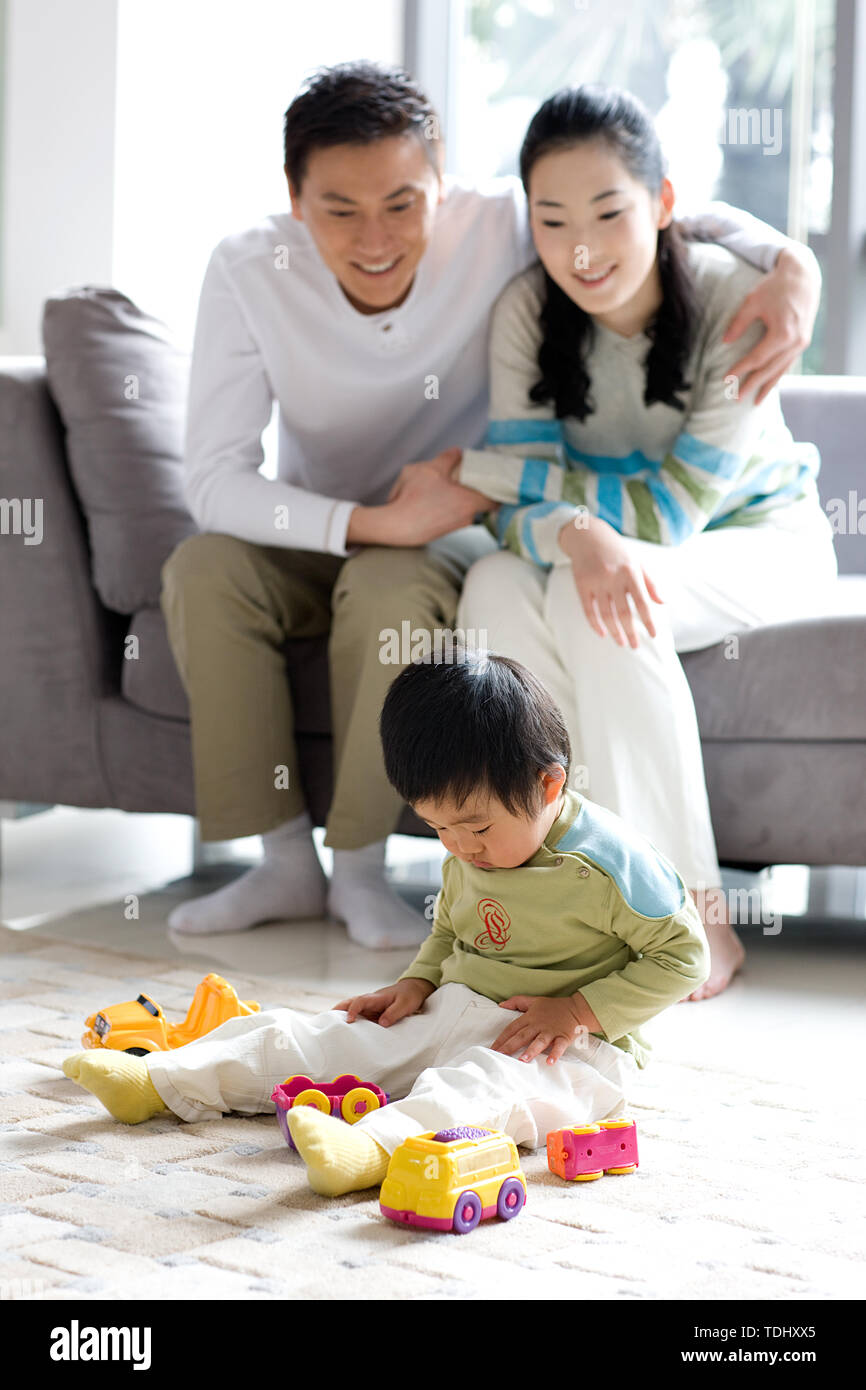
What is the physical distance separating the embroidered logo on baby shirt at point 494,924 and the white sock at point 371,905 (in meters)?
0.56

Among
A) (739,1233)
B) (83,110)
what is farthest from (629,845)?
(83,110)

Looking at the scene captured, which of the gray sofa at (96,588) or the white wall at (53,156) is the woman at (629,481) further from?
the white wall at (53,156)

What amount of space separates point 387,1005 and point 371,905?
1.93ft

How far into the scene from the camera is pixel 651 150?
1668 mm

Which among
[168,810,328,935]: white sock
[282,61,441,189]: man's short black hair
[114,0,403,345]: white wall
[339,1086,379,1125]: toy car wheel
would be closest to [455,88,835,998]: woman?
[282,61,441,189]: man's short black hair

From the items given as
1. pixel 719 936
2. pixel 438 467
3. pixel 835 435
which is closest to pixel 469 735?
pixel 719 936

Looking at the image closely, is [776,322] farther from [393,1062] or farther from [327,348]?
[393,1062]

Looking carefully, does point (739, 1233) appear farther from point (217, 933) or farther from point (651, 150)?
point (651, 150)

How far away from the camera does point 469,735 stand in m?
1.08

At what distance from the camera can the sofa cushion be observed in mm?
1983

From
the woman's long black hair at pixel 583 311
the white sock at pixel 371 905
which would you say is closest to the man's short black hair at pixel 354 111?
the woman's long black hair at pixel 583 311

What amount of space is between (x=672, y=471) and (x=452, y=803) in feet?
2.47

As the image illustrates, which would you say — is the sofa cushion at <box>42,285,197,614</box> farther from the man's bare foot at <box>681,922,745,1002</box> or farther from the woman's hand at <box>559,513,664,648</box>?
the man's bare foot at <box>681,922,745,1002</box>

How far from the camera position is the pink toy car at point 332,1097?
1.07 m
